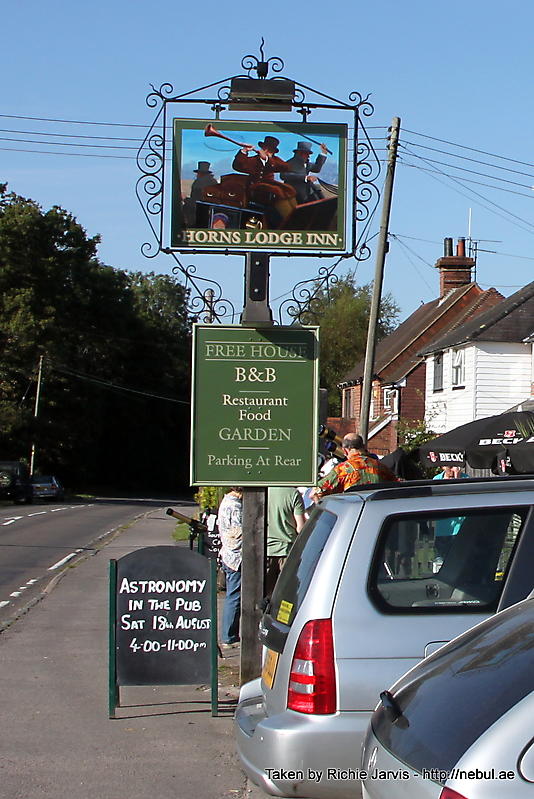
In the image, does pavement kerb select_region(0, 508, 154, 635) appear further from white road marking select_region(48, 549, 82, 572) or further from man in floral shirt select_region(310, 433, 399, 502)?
man in floral shirt select_region(310, 433, 399, 502)

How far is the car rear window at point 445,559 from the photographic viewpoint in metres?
4.96

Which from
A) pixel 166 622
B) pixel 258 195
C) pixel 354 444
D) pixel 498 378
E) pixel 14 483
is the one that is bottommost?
pixel 14 483

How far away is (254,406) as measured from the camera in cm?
808

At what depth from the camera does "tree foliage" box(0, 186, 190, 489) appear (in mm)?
57312

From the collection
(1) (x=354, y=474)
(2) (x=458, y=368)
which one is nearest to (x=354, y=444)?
(1) (x=354, y=474)

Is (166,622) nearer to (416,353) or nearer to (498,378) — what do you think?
(498,378)

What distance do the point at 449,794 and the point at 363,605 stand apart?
7.19ft

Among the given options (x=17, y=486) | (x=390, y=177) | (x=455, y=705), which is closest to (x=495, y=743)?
(x=455, y=705)

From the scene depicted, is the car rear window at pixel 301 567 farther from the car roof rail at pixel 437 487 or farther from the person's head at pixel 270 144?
the person's head at pixel 270 144

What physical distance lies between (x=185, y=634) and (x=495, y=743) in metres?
4.97

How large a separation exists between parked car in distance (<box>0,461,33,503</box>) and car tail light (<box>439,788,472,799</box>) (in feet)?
151

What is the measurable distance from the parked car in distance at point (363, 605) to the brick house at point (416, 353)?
37533 millimetres

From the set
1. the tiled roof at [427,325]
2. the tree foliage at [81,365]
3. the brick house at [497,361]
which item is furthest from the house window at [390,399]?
the tree foliage at [81,365]

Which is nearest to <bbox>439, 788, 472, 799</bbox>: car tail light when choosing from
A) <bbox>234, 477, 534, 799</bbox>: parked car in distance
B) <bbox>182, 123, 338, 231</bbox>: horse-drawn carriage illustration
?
<bbox>234, 477, 534, 799</bbox>: parked car in distance
